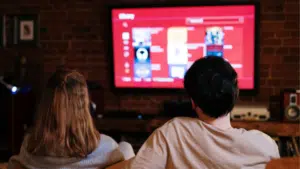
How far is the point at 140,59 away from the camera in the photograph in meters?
Answer: 4.35

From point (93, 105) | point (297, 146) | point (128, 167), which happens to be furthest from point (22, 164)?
point (297, 146)

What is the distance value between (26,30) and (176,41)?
1566 mm

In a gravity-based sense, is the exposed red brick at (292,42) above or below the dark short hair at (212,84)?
above

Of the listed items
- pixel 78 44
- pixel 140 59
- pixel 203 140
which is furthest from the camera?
pixel 78 44

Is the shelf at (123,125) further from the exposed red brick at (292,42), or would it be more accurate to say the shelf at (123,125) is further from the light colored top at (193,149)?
the light colored top at (193,149)

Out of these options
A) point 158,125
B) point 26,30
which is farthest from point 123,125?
point 26,30

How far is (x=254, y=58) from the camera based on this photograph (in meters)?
4.14

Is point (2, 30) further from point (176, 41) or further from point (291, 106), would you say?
point (291, 106)

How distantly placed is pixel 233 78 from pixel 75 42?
3.34 meters

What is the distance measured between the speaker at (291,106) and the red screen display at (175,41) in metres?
0.35

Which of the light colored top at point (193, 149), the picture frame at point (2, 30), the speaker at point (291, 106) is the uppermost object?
the picture frame at point (2, 30)

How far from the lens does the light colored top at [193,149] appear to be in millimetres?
1442

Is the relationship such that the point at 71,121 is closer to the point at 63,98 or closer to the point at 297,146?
the point at 63,98

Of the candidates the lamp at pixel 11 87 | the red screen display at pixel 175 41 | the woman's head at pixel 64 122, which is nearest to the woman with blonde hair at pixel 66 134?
the woman's head at pixel 64 122
